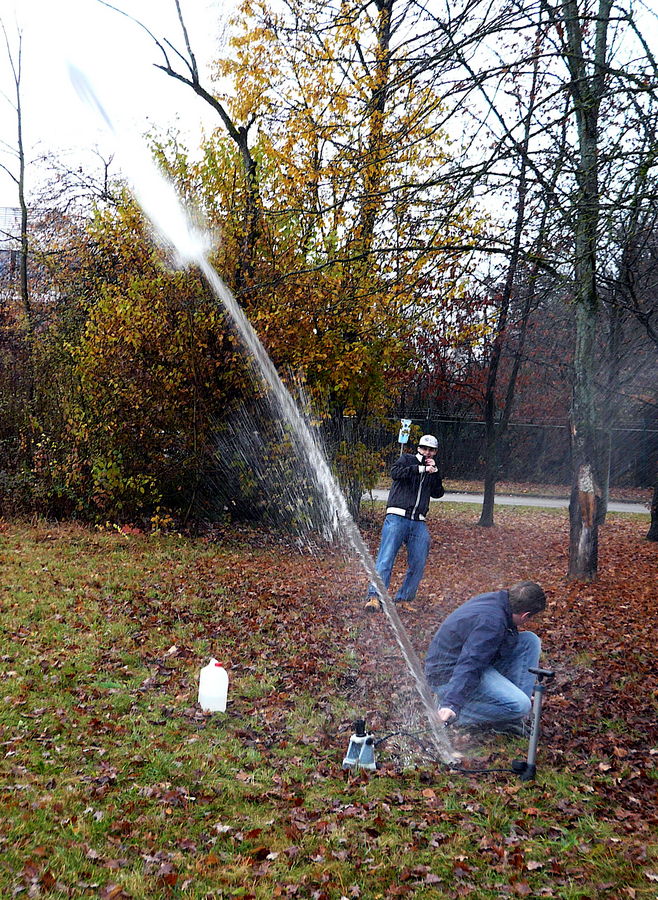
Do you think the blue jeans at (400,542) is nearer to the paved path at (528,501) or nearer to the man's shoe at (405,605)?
the man's shoe at (405,605)

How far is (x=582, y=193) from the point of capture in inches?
275

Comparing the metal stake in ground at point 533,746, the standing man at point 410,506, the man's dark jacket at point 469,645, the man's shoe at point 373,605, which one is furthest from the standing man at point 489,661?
the standing man at point 410,506

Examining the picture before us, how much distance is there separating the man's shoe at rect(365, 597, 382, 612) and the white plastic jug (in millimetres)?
2903

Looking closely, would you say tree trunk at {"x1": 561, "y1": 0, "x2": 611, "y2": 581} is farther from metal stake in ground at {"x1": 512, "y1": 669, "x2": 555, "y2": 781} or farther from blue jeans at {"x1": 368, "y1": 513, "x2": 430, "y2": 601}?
metal stake in ground at {"x1": 512, "y1": 669, "x2": 555, "y2": 781}

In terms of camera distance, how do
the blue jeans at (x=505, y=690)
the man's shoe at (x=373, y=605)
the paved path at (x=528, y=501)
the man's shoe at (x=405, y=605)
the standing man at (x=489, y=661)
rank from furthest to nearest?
1. the paved path at (x=528, y=501)
2. the man's shoe at (x=405, y=605)
3. the man's shoe at (x=373, y=605)
4. the blue jeans at (x=505, y=690)
5. the standing man at (x=489, y=661)

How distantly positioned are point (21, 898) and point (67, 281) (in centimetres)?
1808

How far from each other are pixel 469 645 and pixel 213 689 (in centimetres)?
197

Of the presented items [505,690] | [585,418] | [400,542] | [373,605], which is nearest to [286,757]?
[505,690]

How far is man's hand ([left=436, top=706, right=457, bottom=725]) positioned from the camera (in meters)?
5.30

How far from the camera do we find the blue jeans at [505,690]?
18.4 ft

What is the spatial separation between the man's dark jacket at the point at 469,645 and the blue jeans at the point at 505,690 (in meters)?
0.08

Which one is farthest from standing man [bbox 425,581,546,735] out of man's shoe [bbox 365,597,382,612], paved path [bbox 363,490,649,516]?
paved path [bbox 363,490,649,516]

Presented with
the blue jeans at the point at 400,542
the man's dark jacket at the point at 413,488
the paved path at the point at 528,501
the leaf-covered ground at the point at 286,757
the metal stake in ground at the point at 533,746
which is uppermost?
the man's dark jacket at the point at 413,488

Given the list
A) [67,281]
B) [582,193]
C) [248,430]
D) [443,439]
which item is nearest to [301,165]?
[248,430]
